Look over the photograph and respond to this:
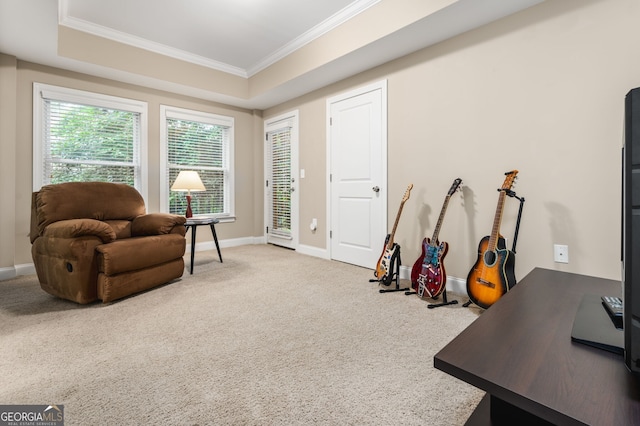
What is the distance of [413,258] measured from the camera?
9.85 feet

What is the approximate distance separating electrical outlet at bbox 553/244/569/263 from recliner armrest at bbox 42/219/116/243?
3.36 m

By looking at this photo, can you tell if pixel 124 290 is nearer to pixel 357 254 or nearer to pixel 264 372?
pixel 264 372

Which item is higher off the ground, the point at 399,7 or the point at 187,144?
the point at 399,7

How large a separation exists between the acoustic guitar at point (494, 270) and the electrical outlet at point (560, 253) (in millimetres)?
338

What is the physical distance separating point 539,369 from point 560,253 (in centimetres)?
194

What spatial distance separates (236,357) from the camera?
1563 millimetres

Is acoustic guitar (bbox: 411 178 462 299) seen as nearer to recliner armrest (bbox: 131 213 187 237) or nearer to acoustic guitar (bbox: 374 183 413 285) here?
acoustic guitar (bbox: 374 183 413 285)

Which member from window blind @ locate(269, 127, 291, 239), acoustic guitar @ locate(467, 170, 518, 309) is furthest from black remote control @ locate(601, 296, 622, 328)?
window blind @ locate(269, 127, 291, 239)

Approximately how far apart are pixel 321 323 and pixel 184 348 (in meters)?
0.83

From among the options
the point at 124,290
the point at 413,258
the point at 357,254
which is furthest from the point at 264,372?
the point at 357,254

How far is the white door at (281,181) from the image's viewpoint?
4.48 meters

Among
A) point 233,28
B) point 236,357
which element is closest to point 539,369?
point 236,357

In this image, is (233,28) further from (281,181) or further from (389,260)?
(389,260)

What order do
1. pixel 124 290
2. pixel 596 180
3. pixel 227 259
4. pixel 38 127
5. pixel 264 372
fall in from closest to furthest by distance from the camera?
Result: pixel 264 372, pixel 596 180, pixel 124 290, pixel 38 127, pixel 227 259
